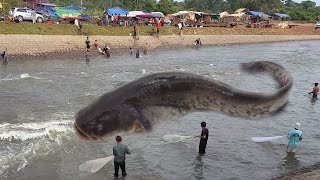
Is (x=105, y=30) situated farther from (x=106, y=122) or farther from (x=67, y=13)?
(x=106, y=122)

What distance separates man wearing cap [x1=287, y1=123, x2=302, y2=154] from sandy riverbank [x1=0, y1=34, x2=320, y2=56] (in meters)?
34.4

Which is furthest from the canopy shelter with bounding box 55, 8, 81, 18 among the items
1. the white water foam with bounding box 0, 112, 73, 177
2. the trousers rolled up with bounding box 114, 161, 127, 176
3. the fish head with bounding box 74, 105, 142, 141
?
the fish head with bounding box 74, 105, 142, 141

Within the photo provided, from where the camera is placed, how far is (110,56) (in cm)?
4962

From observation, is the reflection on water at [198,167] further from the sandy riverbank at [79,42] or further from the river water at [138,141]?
the sandy riverbank at [79,42]

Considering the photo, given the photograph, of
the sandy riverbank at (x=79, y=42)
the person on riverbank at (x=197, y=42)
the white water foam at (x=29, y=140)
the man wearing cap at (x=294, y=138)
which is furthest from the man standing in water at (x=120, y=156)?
A: the person on riverbank at (x=197, y=42)

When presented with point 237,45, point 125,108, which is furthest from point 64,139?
point 237,45

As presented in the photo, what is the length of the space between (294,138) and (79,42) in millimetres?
38655

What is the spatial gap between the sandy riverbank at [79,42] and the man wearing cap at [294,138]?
1354 inches

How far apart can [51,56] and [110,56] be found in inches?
268

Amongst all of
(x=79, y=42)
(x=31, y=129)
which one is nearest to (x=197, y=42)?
(x=79, y=42)

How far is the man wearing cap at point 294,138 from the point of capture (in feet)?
54.6

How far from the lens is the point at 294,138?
661 inches

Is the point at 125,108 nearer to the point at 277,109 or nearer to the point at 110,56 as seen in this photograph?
the point at 277,109

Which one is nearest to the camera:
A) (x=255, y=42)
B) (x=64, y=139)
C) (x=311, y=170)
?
(x=311, y=170)
